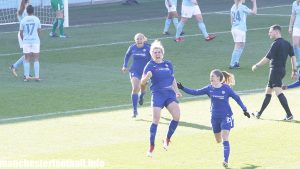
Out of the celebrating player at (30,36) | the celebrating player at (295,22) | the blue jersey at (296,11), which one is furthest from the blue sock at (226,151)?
the blue jersey at (296,11)

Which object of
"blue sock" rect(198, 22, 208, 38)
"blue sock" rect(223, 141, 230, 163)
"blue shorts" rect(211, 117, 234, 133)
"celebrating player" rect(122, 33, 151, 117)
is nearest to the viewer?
"blue sock" rect(223, 141, 230, 163)

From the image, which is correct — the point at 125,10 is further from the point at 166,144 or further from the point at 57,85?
the point at 166,144

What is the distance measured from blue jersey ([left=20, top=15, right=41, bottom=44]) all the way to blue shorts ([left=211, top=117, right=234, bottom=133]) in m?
10.7

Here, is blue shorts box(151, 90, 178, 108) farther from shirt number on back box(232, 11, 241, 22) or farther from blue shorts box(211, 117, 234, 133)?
shirt number on back box(232, 11, 241, 22)

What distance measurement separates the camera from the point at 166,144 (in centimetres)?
1995

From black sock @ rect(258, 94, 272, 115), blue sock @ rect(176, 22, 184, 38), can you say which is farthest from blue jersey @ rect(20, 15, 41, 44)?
black sock @ rect(258, 94, 272, 115)

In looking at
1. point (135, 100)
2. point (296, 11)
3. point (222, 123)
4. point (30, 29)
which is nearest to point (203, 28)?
point (296, 11)

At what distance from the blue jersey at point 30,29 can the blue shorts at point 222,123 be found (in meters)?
10.7

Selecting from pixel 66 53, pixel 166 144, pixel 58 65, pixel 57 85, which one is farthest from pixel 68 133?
pixel 66 53

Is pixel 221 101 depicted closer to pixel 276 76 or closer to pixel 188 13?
pixel 276 76

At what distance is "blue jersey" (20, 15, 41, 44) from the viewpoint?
94.7 ft

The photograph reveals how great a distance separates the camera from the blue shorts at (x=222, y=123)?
19.2 metres

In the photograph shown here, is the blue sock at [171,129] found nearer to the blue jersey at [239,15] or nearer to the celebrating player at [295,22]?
the blue jersey at [239,15]

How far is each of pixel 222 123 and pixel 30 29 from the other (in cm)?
1113
